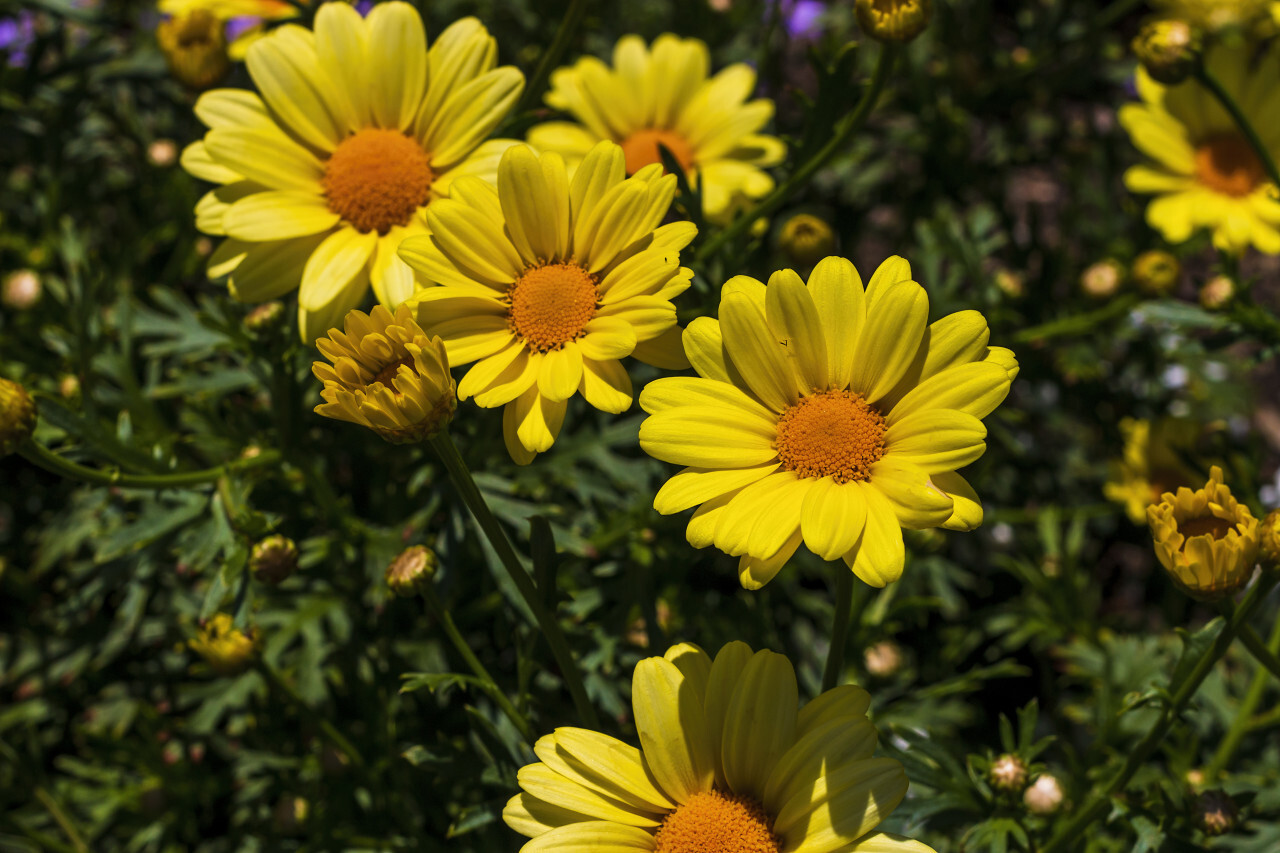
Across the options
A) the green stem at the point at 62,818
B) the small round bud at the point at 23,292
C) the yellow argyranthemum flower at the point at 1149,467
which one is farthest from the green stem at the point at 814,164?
the green stem at the point at 62,818

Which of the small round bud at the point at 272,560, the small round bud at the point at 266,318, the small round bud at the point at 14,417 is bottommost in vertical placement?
the small round bud at the point at 272,560

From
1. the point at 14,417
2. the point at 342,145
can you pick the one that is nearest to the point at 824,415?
the point at 342,145

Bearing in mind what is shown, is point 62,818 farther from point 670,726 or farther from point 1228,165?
point 1228,165

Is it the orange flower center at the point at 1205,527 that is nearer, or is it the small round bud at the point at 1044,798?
the orange flower center at the point at 1205,527

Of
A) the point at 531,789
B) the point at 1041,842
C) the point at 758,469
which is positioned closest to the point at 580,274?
the point at 758,469

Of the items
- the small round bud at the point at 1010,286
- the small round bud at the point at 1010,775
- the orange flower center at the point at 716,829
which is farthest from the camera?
the small round bud at the point at 1010,286

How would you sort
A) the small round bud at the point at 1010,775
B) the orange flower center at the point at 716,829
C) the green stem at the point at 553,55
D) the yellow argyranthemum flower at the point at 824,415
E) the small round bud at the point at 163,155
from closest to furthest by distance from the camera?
1. the yellow argyranthemum flower at the point at 824,415
2. the orange flower center at the point at 716,829
3. the small round bud at the point at 1010,775
4. the green stem at the point at 553,55
5. the small round bud at the point at 163,155

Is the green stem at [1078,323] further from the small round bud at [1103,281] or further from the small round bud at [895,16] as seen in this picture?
the small round bud at [895,16]
